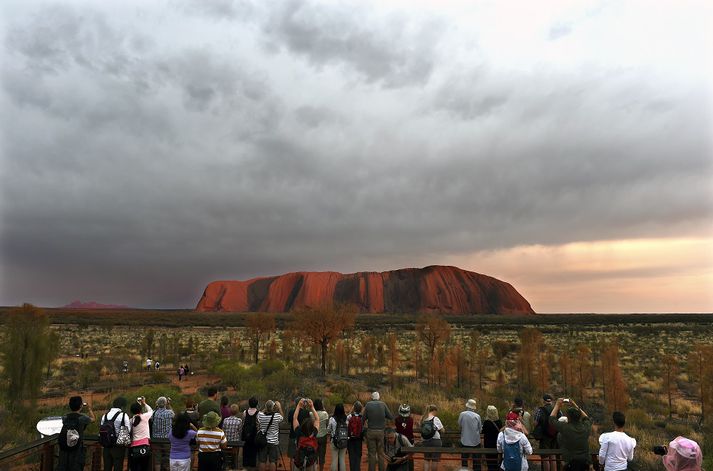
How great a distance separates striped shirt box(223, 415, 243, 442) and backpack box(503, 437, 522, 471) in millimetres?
4676

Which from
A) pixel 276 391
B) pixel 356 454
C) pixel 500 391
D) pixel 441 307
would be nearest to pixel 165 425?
pixel 356 454

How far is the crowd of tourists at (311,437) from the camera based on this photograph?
22.3 ft

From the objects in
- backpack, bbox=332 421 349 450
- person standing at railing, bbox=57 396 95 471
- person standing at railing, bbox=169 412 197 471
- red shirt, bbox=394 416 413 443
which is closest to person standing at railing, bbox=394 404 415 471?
red shirt, bbox=394 416 413 443

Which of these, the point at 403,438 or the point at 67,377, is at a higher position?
the point at 403,438

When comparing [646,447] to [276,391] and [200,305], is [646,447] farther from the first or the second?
[200,305]

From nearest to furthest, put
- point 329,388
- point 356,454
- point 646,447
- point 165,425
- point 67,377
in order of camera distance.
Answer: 1. point 165,425
2. point 356,454
3. point 646,447
4. point 329,388
5. point 67,377

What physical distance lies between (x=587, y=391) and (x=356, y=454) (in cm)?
2165

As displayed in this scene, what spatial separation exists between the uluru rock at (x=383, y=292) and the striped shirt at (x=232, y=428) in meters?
144

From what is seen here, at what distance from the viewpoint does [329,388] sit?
22719 mm

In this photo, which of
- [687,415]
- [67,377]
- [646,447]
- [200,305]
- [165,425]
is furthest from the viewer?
[200,305]

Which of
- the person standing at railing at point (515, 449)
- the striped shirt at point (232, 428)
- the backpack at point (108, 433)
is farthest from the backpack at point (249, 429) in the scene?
the person standing at railing at point (515, 449)

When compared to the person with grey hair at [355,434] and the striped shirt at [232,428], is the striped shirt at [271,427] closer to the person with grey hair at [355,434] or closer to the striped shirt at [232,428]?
the striped shirt at [232,428]

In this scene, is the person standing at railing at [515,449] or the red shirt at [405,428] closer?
the person standing at railing at [515,449]

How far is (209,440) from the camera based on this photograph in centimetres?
680
